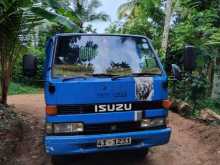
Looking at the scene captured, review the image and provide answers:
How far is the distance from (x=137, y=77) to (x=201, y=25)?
29.9ft

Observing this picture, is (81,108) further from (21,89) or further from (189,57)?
(21,89)

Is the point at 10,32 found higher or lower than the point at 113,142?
higher

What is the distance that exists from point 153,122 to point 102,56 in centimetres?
131

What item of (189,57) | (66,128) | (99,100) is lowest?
(66,128)

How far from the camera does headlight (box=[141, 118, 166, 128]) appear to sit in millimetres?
6255

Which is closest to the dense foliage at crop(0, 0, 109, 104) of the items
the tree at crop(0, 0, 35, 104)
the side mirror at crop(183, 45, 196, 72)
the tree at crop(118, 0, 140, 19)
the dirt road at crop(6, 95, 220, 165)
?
the tree at crop(0, 0, 35, 104)

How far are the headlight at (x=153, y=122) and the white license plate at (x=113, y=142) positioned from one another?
0.34 m

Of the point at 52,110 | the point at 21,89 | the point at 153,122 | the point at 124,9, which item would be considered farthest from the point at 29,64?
the point at 124,9

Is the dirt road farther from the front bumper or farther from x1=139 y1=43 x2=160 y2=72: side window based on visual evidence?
x1=139 y1=43 x2=160 y2=72: side window

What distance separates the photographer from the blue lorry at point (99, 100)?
5918 mm

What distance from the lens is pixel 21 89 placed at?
19578 mm

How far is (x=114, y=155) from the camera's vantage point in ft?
24.7

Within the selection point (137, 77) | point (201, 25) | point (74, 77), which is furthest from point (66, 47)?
point (201, 25)

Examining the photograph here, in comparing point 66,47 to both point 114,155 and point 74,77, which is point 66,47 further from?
point 114,155
